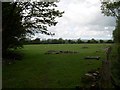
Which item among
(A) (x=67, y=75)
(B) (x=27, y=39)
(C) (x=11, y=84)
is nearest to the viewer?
(C) (x=11, y=84)

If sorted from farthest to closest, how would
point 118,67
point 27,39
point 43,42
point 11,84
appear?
point 43,42 → point 27,39 → point 11,84 → point 118,67

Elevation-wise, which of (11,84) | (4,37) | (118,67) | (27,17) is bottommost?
(11,84)

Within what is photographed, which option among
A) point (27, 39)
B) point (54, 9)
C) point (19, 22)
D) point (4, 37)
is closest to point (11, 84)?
point (4, 37)

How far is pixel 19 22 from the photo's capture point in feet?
78.4

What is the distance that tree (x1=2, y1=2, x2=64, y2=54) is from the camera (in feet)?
72.5

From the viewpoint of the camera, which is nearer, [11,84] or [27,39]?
[11,84]

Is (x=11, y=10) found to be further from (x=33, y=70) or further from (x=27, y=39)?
(x=27, y=39)

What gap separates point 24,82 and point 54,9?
11157mm

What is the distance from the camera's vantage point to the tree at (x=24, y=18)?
22.1 meters

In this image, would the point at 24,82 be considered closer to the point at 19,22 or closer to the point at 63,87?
the point at 63,87

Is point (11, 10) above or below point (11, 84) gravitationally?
above

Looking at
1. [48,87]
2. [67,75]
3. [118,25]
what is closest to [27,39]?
[67,75]

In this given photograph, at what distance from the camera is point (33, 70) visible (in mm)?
19312

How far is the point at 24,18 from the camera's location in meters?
23.9
